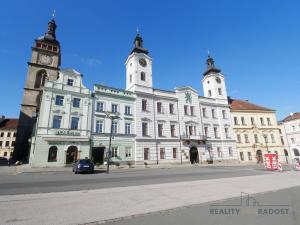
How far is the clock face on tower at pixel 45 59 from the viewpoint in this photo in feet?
141

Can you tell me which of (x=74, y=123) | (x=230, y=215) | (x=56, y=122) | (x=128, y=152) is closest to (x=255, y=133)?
(x=128, y=152)

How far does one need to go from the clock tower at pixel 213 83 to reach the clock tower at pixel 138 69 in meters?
16.9

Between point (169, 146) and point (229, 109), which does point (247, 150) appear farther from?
point (169, 146)

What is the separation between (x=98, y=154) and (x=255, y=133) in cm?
3715

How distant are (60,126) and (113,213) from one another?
2348 cm

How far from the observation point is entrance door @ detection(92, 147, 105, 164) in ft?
90.6

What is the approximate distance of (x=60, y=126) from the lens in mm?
25953

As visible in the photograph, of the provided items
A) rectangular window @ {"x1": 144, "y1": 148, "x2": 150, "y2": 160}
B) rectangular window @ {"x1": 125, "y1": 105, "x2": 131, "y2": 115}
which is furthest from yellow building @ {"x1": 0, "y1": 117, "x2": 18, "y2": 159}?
rectangular window @ {"x1": 144, "y1": 148, "x2": 150, "y2": 160}

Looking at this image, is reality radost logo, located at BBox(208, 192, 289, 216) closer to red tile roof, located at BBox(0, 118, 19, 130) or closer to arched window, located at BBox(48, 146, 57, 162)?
arched window, located at BBox(48, 146, 57, 162)

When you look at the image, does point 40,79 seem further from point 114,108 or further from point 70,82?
point 114,108

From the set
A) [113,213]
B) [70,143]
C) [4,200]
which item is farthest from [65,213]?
[70,143]

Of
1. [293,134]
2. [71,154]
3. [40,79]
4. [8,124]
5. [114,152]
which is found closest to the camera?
[71,154]

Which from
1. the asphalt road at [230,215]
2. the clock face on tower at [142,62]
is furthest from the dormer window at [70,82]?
the asphalt road at [230,215]

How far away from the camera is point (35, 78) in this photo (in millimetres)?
40906
